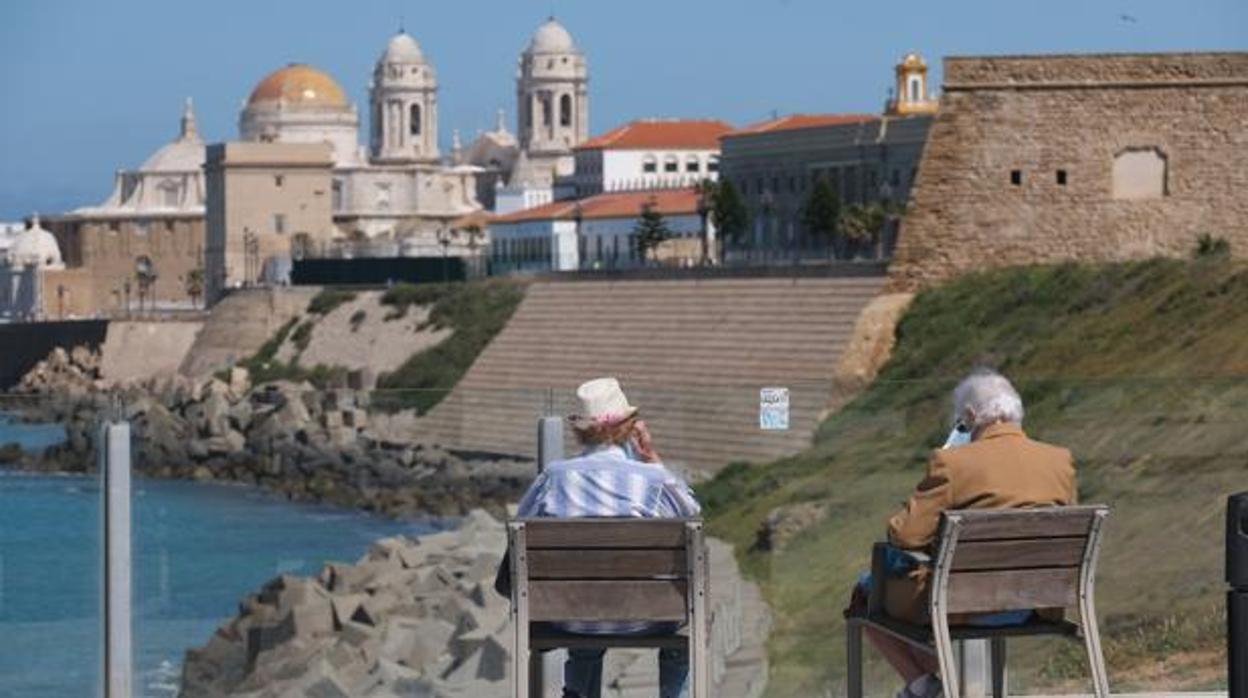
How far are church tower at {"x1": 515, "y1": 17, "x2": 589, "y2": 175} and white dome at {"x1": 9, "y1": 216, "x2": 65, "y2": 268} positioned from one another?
18.8m

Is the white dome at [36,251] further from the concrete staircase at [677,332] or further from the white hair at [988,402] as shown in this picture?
the white hair at [988,402]

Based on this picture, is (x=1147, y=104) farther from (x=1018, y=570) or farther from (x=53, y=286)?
(x=53, y=286)

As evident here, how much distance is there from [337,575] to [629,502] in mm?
2280

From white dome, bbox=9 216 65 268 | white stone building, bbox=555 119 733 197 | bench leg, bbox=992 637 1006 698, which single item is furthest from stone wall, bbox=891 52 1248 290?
white dome, bbox=9 216 65 268

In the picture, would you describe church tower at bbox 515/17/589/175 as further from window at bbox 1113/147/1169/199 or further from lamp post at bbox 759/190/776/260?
window at bbox 1113/147/1169/199

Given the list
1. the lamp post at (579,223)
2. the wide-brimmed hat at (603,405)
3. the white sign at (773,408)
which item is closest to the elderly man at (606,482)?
the wide-brimmed hat at (603,405)

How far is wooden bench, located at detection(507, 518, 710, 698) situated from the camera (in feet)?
21.8

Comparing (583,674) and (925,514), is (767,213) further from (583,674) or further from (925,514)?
(925,514)

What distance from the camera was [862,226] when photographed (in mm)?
52500

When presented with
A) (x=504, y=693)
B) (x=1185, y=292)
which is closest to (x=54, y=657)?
(x=504, y=693)

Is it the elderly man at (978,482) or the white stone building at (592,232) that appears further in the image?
the white stone building at (592,232)

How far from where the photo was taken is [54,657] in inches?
316

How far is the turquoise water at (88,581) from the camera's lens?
8008 millimetres

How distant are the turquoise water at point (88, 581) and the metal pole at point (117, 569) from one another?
0.03m
